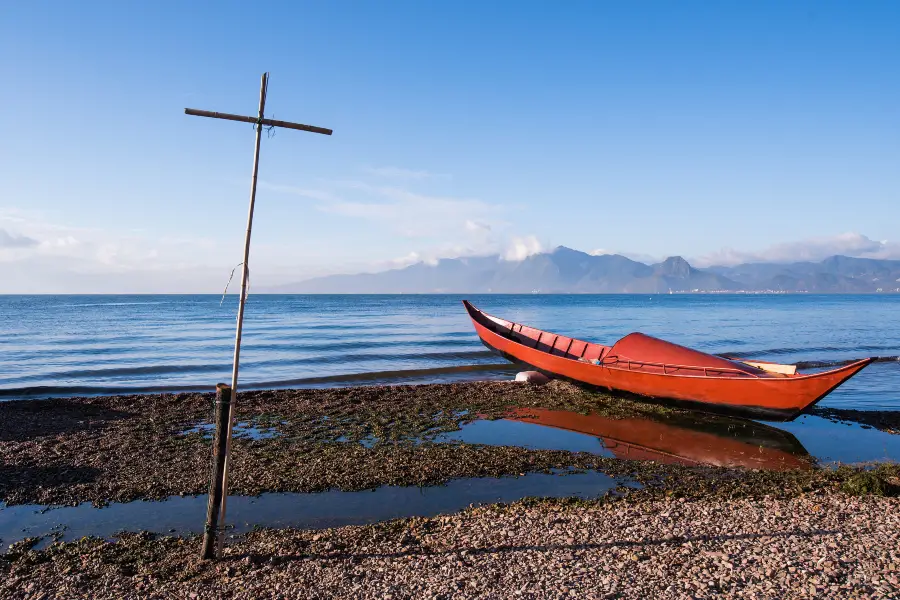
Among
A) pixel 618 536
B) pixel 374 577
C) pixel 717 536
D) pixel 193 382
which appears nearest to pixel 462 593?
pixel 374 577

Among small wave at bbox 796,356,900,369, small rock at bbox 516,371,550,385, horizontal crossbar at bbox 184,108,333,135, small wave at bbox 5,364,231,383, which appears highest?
horizontal crossbar at bbox 184,108,333,135

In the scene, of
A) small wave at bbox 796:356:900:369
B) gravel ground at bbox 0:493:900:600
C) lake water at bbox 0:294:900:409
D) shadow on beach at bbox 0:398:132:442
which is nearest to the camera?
gravel ground at bbox 0:493:900:600

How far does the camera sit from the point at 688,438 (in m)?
12.2

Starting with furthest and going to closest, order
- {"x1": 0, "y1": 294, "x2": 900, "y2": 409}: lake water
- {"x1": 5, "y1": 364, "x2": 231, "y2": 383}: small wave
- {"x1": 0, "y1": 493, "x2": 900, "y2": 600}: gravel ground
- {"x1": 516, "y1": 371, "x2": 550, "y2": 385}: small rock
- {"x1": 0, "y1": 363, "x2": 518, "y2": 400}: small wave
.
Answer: {"x1": 5, "y1": 364, "x2": 231, "y2": 383}: small wave < {"x1": 0, "y1": 294, "x2": 900, "y2": 409}: lake water < {"x1": 516, "y1": 371, "x2": 550, "y2": 385}: small rock < {"x1": 0, "y1": 363, "x2": 518, "y2": 400}: small wave < {"x1": 0, "y1": 493, "x2": 900, "y2": 600}: gravel ground

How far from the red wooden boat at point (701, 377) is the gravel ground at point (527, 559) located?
18.1 feet

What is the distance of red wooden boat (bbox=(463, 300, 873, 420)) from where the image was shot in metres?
12.3

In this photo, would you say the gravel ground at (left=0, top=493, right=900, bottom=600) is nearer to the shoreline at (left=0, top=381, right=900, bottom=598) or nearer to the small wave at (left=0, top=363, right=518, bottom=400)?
the shoreline at (left=0, top=381, right=900, bottom=598)

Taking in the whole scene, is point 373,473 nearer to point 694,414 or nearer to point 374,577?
point 374,577

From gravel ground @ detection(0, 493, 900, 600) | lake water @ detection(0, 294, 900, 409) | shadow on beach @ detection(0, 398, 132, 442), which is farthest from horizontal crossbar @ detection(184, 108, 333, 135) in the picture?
lake water @ detection(0, 294, 900, 409)

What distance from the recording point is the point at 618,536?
6.32 m

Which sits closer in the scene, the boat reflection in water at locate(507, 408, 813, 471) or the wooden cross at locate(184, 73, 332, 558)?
the wooden cross at locate(184, 73, 332, 558)

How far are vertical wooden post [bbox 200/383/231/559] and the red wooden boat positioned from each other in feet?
37.2

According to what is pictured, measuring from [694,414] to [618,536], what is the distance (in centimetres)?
921

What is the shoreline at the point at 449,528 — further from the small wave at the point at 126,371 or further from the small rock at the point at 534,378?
the small wave at the point at 126,371
